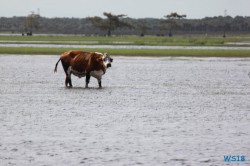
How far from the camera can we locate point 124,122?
63.4ft

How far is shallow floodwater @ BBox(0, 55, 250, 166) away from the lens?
1482cm

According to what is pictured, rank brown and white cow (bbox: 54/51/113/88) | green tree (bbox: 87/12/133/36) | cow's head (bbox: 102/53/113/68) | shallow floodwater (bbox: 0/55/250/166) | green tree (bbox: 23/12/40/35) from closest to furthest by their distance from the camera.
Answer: shallow floodwater (bbox: 0/55/250/166)
cow's head (bbox: 102/53/113/68)
brown and white cow (bbox: 54/51/113/88)
green tree (bbox: 87/12/133/36)
green tree (bbox: 23/12/40/35)

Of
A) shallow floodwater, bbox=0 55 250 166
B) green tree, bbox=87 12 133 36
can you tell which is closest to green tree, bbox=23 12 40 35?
green tree, bbox=87 12 133 36

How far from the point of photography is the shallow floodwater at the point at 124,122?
14820 millimetres

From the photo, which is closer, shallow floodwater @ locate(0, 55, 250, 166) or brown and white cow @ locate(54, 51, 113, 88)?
shallow floodwater @ locate(0, 55, 250, 166)

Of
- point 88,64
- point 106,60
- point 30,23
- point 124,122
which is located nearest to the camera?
point 124,122

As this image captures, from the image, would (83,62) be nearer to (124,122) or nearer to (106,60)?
(106,60)

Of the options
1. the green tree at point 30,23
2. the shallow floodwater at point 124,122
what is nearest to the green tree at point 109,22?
the green tree at point 30,23

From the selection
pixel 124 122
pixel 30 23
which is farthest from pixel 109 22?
pixel 124 122

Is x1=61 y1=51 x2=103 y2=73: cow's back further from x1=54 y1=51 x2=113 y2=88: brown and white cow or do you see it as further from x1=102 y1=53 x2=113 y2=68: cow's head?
x1=102 y1=53 x2=113 y2=68: cow's head

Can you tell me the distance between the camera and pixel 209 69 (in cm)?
4297

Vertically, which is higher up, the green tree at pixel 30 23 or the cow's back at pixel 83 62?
the cow's back at pixel 83 62

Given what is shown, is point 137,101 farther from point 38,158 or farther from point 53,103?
point 38,158

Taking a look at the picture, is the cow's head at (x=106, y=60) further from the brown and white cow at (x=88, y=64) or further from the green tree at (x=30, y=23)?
the green tree at (x=30, y=23)
